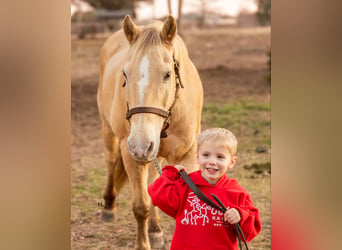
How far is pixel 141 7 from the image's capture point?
13.2 m

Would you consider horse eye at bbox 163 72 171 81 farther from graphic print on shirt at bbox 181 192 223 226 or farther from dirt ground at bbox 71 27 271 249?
dirt ground at bbox 71 27 271 249

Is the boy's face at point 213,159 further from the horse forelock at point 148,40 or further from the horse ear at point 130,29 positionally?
the horse ear at point 130,29

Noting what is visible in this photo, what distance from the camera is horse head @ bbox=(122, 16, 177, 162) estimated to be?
3.02 metres

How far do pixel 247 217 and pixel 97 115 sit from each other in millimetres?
8417

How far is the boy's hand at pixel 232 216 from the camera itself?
2330mm

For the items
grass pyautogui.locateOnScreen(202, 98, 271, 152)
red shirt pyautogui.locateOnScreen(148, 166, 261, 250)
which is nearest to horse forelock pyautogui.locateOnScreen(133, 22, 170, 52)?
red shirt pyautogui.locateOnScreen(148, 166, 261, 250)

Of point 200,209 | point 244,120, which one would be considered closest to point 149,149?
point 200,209

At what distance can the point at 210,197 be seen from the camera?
2459mm

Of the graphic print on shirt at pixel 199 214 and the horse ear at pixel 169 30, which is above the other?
the horse ear at pixel 169 30

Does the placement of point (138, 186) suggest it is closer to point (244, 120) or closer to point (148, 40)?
point (148, 40)

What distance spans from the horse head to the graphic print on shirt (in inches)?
22.5

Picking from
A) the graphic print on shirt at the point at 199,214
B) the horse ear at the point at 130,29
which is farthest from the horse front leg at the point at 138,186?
the graphic print on shirt at the point at 199,214
